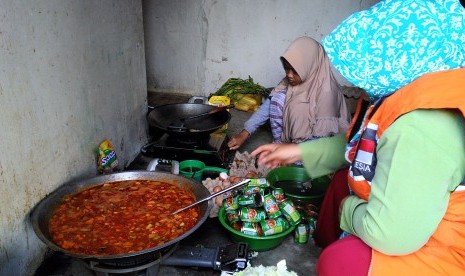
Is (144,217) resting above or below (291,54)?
below

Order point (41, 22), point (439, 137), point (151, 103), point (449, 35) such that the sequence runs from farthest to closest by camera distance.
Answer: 1. point (151, 103)
2. point (41, 22)
3. point (449, 35)
4. point (439, 137)

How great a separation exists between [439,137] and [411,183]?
6.8 inches

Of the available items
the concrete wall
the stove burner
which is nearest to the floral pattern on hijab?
the stove burner

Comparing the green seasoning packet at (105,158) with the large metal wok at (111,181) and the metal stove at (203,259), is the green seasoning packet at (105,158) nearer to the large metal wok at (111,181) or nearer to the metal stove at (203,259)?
the large metal wok at (111,181)

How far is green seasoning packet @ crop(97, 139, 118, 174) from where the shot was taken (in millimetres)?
2793

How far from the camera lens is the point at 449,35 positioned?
1330 mm

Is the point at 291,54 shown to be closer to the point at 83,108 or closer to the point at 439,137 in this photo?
the point at 83,108

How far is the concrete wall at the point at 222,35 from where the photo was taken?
17.1 ft

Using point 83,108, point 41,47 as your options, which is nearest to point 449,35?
point 41,47

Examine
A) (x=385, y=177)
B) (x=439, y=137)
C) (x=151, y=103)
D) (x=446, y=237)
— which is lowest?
(x=151, y=103)

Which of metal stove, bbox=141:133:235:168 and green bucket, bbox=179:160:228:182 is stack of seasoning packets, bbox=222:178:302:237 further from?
metal stove, bbox=141:133:235:168

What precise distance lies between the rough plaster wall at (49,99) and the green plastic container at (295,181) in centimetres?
138

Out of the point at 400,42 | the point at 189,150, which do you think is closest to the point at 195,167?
the point at 189,150

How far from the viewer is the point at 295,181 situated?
122 inches
